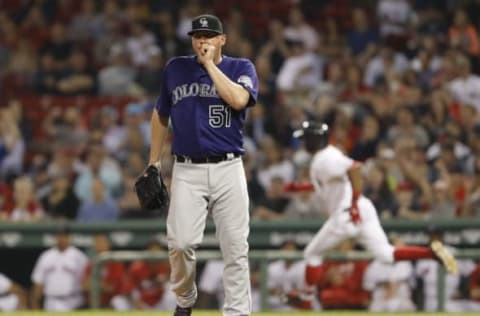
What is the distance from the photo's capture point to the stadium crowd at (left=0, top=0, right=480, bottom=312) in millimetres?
14625

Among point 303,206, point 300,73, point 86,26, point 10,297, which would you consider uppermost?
point 86,26

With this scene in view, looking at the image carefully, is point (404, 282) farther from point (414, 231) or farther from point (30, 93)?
point (30, 93)

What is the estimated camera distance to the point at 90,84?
17.5 m

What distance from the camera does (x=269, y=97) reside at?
1662 cm

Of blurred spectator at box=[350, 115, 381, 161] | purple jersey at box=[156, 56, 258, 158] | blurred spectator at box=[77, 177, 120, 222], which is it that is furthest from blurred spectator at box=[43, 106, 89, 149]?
purple jersey at box=[156, 56, 258, 158]

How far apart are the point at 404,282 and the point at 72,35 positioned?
7004mm

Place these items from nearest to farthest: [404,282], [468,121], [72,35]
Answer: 1. [404,282]
2. [468,121]
3. [72,35]

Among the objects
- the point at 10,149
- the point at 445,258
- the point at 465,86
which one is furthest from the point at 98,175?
the point at 445,258

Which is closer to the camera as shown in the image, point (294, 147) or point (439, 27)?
point (294, 147)

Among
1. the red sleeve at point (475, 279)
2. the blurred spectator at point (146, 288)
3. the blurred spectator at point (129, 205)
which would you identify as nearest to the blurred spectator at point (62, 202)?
the blurred spectator at point (129, 205)

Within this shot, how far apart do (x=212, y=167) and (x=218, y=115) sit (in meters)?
0.32

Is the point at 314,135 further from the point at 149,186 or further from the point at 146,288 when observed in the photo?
the point at 149,186

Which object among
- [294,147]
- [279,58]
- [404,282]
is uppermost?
[279,58]

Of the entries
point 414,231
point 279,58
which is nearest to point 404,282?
point 414,231
